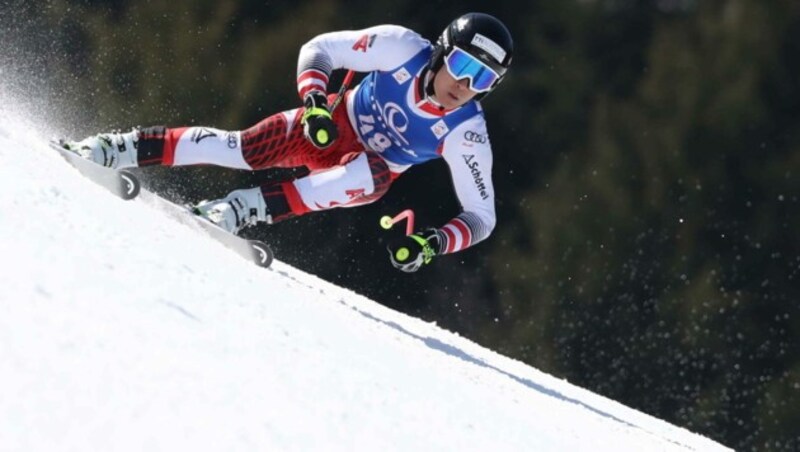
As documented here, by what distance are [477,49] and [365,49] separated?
1.53 ft

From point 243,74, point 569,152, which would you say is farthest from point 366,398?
point 243,74

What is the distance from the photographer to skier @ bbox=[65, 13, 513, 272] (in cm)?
420

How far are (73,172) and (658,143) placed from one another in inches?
230

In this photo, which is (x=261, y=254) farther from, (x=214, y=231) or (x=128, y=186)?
(x=128, y=186)

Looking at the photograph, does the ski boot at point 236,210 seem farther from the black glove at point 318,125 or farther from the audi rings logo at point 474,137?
the audi rings logo at point 474,137

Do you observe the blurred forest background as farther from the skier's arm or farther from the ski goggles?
the ski goggles

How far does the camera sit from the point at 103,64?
924 cm

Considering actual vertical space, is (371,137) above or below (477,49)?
below

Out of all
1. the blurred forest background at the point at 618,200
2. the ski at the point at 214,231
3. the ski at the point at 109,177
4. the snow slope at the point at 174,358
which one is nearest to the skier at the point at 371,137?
the ski at the point at 214,231

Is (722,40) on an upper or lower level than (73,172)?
lower

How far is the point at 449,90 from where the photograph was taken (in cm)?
445

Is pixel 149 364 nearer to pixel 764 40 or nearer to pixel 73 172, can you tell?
pixel 73 172

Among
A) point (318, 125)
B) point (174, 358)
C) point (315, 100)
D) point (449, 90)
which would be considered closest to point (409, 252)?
point (318, 125)

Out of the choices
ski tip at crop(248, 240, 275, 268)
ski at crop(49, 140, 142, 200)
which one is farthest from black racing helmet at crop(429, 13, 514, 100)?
ski at crop(49, 140, 142, 200)
